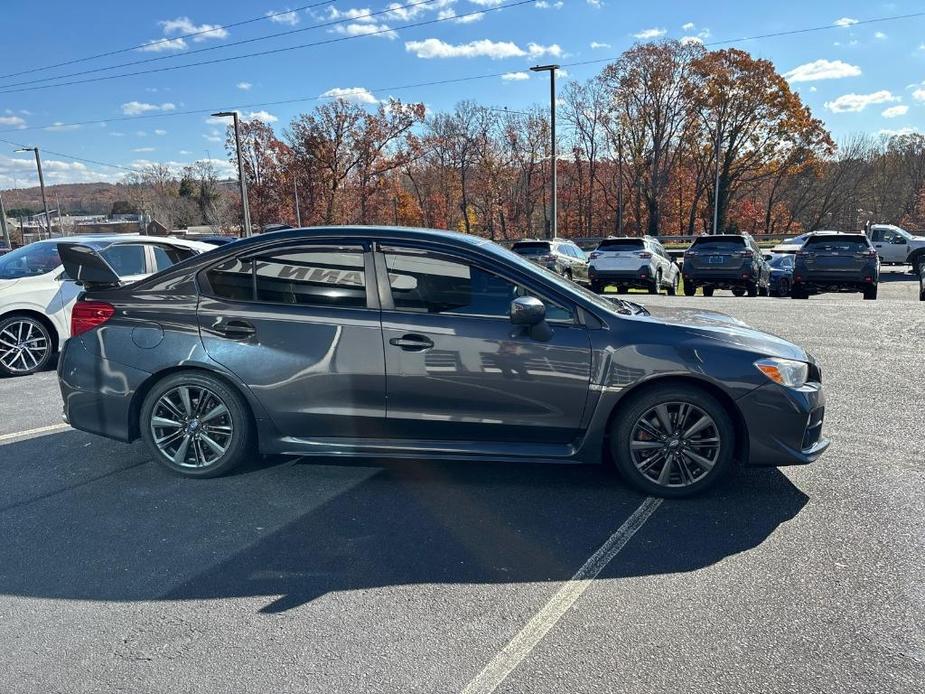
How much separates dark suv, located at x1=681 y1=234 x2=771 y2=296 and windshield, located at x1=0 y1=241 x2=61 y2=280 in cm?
1486

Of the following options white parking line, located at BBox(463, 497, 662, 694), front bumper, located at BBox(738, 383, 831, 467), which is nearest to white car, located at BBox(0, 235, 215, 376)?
white parking line, located at BBox(463, 497, 662, 694)

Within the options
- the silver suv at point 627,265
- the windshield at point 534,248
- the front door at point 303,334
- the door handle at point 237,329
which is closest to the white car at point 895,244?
the silver suv at point 627,265

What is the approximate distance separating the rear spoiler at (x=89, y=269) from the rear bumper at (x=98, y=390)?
0.44 metres

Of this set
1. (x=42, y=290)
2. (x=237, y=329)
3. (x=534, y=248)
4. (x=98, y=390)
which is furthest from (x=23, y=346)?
(x=534, y=248)

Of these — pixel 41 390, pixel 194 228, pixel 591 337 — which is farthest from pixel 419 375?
pixel 194 228

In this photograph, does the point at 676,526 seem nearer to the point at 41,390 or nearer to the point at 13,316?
the point at 41,390

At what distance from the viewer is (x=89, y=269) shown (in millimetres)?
4590

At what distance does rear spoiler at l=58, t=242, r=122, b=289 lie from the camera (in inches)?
181

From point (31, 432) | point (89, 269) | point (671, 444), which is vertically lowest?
point (31, 432)

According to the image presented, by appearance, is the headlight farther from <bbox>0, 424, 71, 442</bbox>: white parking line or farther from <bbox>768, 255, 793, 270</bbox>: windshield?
<bbox>768, 255, 793, 270</bbox>: windshield

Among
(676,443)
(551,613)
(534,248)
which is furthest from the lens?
(534,248)

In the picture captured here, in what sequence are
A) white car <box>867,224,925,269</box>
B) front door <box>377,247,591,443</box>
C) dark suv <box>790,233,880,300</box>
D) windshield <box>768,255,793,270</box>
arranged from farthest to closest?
white car <box>867,224,925,269</box> < windshield <box>768,255,793,270</box> < dark suv <box>790,233,880,300</box> < front door <box>377,247,591,443</box>

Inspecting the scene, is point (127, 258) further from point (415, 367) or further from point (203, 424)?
point (415, 367)

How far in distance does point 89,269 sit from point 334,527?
261 centimetres
